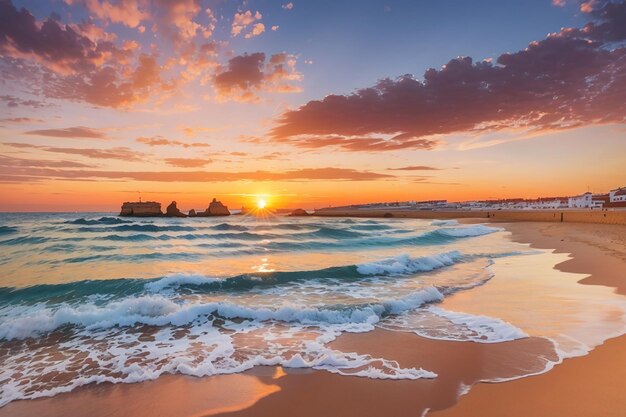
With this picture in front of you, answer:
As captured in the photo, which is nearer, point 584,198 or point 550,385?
point 550,385

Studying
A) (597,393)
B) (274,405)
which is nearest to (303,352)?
(274,405)

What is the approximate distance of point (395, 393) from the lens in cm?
A: 478

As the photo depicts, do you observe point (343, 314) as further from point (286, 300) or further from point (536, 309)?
point (536, 309)

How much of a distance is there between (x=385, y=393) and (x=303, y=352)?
205cm

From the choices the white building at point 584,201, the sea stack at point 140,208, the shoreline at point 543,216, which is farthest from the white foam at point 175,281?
the white building at point 584,201

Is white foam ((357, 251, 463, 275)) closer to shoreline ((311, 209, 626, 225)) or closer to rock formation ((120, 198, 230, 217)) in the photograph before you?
shoreline ((311, 209, 626, 225))

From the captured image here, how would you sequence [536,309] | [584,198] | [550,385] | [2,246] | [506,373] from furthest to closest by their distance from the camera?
[584,198] < [2,246] < [536,309] < [506,373] < [550,385]

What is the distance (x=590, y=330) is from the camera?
6844 millimetres

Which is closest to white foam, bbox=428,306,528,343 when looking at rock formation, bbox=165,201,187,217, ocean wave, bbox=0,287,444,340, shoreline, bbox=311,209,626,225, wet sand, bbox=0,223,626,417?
wet sand, bbox=0,223,626,417

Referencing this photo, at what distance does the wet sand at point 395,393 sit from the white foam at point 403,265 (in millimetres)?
8836

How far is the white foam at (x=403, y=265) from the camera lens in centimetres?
1503

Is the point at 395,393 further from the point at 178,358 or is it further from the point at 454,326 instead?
the point at 178,358

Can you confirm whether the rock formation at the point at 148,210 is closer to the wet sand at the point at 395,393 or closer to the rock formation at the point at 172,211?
the rock formation at the point at 172,211

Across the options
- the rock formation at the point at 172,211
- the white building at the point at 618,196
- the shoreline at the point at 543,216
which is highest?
the white building at the point at 618,196
